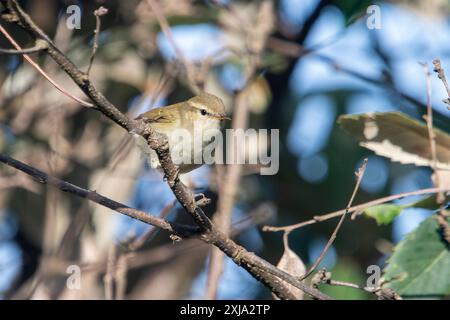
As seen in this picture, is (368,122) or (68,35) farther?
(68,35)

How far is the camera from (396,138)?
8.96 feet

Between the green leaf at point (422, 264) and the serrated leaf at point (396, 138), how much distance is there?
0.26 meters

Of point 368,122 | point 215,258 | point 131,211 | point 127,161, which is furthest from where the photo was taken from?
point 127,161

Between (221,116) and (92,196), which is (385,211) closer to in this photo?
(221,116)

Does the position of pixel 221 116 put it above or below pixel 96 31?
above

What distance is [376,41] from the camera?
184 inches

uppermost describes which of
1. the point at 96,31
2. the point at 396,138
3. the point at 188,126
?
the point at 188,126

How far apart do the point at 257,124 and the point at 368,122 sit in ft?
6.47

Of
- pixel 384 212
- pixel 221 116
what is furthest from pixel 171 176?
pixel 221 116

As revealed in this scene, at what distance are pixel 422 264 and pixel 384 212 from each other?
0.28 metres

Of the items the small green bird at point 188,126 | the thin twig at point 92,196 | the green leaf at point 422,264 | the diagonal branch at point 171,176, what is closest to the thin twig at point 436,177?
the green leaf at point 422,264
